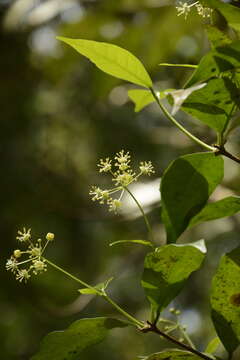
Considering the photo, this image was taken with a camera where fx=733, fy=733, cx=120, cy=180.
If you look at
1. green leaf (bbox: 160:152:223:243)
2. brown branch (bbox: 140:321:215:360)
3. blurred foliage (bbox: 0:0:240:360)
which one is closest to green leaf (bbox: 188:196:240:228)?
green leaf (bbox: 160:152:223:243)

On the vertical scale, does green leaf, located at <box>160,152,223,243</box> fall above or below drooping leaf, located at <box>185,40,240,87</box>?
below

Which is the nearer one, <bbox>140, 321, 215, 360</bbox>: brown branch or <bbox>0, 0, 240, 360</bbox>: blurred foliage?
<bbox>140, 321, 215, 360</bbox>: brown branch

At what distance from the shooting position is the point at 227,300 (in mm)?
780

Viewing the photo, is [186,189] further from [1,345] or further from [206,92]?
[1,345]

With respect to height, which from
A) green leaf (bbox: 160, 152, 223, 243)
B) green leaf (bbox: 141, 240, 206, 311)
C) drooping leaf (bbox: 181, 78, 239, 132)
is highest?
drooping leaf (bbox: 181, 78, 239, 132)

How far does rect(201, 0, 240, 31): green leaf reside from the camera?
0.68 m

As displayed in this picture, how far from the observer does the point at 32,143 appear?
3197 mm

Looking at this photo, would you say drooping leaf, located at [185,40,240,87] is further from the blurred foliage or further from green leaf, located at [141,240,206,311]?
the blurred foliage

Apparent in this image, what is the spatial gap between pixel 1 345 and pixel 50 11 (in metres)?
1.27

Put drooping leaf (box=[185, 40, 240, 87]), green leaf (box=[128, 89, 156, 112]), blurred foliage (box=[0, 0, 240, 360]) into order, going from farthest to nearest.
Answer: blurred foliage (box=[0, 0, 240, 360]), green leaf (box=[128, 89, 156, 112]), drooping leaf (box=[185, 40, 240, 87])

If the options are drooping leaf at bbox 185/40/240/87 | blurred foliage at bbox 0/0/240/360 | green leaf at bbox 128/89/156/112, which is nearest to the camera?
drooping leaf at bbox 185/40/240/87

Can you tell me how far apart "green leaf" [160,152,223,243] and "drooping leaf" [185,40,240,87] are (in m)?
0.09

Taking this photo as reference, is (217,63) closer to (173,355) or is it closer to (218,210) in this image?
(218,210)

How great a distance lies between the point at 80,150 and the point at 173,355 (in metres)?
2.41
